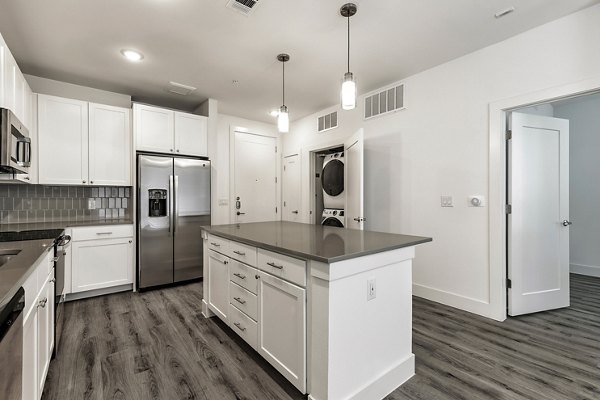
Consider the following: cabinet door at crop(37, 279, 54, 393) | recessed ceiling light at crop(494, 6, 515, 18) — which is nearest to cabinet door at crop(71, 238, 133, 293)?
cabinet door at crop(37, 279, 54, 393)

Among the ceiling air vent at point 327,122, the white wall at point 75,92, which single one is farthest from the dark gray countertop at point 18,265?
the ceiling air vent at point 327,122

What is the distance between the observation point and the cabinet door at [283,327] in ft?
5.07

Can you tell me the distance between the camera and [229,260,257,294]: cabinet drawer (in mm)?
1968

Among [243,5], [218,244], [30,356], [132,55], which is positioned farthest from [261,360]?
[132,55]

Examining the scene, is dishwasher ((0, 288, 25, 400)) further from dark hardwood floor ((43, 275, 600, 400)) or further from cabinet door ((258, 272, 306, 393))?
cabinet door ((258, 272, 306, 393))

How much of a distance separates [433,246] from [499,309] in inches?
32.7

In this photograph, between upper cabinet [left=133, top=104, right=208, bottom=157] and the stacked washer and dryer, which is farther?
the stacked washer and dryer

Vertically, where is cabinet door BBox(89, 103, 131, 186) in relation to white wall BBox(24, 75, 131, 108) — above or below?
below

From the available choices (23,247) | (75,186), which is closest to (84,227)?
(75,186)

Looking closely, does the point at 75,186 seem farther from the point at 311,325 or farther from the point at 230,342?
the point at 311,325

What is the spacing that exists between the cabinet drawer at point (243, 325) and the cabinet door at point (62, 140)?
261 centimetres

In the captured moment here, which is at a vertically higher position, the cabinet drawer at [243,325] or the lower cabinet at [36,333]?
the lower cabinet at [36,333]

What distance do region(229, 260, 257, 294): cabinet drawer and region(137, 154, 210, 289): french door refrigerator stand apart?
5.97ft

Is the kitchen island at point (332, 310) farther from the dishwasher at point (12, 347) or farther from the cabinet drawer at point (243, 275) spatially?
the dishwasher at point (12, 347)
